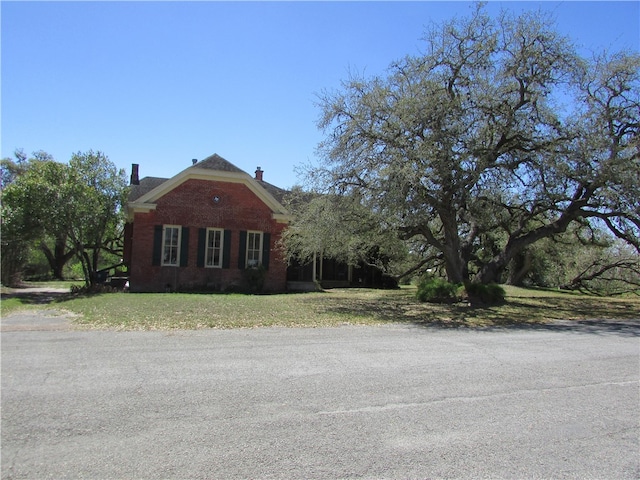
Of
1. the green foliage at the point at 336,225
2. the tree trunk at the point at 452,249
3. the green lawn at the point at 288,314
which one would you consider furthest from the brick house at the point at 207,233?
the tree trunk at the point at 452,249

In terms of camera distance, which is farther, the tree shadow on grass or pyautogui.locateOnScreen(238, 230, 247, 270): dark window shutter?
pyautogui.locateOnScreen(238, 230, 247, 270): dark window shutter

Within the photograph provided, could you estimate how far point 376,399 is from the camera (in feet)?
17.1

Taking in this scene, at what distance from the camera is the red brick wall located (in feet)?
70.0

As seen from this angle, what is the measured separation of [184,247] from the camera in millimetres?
21984

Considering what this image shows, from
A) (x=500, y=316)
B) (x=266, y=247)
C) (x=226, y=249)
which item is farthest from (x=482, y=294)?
(x=226, y=249)

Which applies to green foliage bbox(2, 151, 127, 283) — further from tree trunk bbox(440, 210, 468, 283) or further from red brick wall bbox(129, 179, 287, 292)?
tree trunk bbox(440, 210, 468, 283)

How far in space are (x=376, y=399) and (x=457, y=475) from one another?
174 cm

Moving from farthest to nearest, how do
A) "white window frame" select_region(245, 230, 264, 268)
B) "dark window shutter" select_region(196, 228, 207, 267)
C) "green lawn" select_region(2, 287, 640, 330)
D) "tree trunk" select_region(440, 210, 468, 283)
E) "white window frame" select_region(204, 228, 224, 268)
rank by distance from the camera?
1. "white window frame" select_region(245, 230, 264, 268)
2. "white window frame" select_region(204, 228, 224, 268)
3. "dark window shutter" select_region(196, 228, 207, 267)
4. "tree trunk" select_region(440, 210, 468, 283)
5. "green lawn" select_region(2, 287, 640, 330)

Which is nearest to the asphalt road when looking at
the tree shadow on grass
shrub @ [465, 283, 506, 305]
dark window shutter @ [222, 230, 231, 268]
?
the tree shadow on grass

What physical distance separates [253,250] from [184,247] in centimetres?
347

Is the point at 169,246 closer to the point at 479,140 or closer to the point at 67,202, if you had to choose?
the point at 67,202

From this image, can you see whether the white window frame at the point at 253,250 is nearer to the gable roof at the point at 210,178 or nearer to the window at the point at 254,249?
the window at the point at 254,249

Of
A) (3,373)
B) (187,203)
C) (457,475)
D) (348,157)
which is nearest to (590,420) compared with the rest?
(457,475)

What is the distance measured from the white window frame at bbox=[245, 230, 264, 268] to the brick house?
0.17 feet
